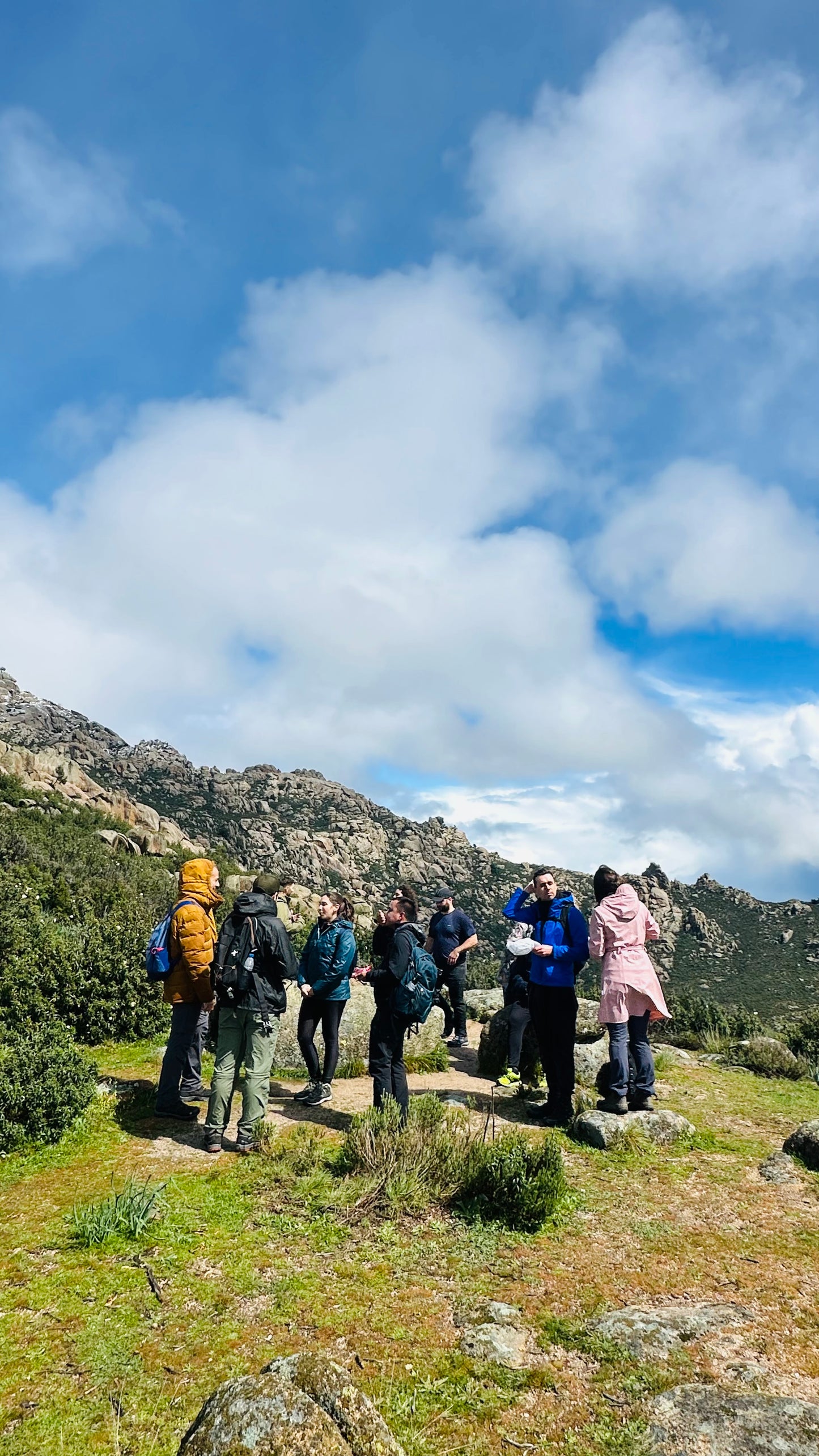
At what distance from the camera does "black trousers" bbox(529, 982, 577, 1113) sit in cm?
729

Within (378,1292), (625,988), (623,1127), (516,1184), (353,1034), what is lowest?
(378,1292)

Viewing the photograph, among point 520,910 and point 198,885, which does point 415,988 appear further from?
point 198,885

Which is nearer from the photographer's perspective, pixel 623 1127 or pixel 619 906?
pixel 623 1127

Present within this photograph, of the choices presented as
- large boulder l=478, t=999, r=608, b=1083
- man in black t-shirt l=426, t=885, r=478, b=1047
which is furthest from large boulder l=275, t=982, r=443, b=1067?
large boulder l=478, t=999, r=608, b=1083

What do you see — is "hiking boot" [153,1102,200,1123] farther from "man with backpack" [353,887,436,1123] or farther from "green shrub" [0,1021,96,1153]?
"man with backpack" [353,887,436,1123]

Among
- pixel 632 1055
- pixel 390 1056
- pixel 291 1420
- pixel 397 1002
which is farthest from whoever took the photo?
pixel 632 1055

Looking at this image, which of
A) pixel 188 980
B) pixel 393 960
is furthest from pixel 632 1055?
pixel 188 980

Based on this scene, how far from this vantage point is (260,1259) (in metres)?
4.69

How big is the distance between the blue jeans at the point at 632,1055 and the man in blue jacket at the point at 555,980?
0.41 m

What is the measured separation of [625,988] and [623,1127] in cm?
132

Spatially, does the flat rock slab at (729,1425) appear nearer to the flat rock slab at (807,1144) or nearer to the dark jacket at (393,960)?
the dark jacket at (393,960)

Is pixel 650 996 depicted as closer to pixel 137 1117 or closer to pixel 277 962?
pixel 277 962

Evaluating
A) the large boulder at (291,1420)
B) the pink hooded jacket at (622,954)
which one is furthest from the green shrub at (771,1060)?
the large boulder at (291,1420)

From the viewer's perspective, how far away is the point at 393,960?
6.73m
